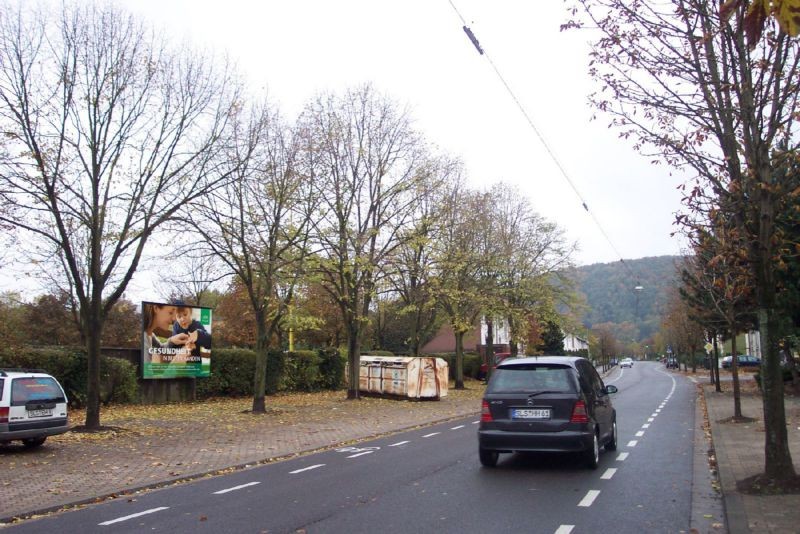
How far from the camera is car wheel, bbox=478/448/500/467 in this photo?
10.3 meters

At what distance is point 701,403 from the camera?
2505 centimetres

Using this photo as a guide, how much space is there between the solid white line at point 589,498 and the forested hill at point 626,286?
25464 mm

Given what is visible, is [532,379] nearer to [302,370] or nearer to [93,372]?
[93,372]

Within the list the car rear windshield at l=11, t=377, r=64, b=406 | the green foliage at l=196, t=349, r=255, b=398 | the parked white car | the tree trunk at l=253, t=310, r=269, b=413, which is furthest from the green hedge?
the car rear windshield at l=11, t=377, r=64, b=406

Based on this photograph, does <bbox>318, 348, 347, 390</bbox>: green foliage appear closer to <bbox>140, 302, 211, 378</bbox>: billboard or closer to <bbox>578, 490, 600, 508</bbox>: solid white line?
<bbox>140, 302, 211, 378</bbox>: billboard

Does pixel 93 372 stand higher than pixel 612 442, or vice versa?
pixel 93 372

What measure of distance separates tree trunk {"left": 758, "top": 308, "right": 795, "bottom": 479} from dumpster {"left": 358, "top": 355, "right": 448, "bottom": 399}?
1840cm

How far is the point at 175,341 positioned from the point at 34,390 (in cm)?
1225

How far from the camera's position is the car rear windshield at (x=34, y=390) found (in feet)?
39.4

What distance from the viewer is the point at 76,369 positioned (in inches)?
820

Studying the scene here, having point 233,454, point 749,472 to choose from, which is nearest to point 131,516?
point 233,454

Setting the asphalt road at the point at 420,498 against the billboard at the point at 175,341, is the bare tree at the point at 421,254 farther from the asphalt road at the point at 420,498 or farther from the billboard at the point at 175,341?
the asphalt road at the point at 420,498

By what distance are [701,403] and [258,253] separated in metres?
17.4

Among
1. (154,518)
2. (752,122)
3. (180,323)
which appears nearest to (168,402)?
(180,323)
